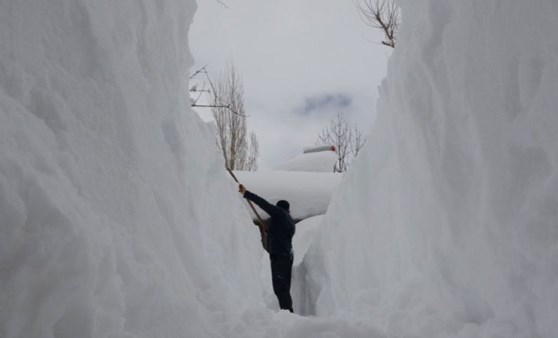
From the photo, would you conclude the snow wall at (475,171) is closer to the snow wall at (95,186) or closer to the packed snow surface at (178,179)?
the packed snow surface at (178,179)

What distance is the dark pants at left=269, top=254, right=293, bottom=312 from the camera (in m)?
4.87

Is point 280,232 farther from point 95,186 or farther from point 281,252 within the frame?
point 95,186

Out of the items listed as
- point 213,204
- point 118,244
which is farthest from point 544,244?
point 213,204

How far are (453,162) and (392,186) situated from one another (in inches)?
62.2

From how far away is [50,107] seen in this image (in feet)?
3.91

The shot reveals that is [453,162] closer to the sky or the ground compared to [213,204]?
closer to the sky

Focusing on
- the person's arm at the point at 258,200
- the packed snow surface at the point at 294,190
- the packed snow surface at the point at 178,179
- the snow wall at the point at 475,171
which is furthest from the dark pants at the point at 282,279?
the packed snow surface at the point at 294,190

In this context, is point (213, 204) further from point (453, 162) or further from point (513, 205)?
point (513, 205)

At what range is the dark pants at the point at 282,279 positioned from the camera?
4.87 m

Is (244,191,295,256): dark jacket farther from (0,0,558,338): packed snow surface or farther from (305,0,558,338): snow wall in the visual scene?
(0,0,558,338): packed snow surface

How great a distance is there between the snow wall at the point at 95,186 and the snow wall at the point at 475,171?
94 cm

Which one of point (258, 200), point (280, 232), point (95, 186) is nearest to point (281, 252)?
point (280, 232)

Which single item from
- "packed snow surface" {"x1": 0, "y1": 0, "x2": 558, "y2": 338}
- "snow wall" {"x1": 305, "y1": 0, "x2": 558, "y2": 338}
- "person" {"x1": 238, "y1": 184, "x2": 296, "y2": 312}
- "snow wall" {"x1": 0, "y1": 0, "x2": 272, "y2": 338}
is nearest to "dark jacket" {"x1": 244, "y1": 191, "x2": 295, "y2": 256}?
"person" {"x1": 238, "y1": 184, "x2": 296, "y2": 312}

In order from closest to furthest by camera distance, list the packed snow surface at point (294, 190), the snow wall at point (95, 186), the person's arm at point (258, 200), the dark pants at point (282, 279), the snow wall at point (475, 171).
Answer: the snow wall at point (95, 186), the snow wall at point (475, 171), the person's arm at point (258, 200), the dark pants at point (282, 279), the packed snow surface at point (294, 190)
